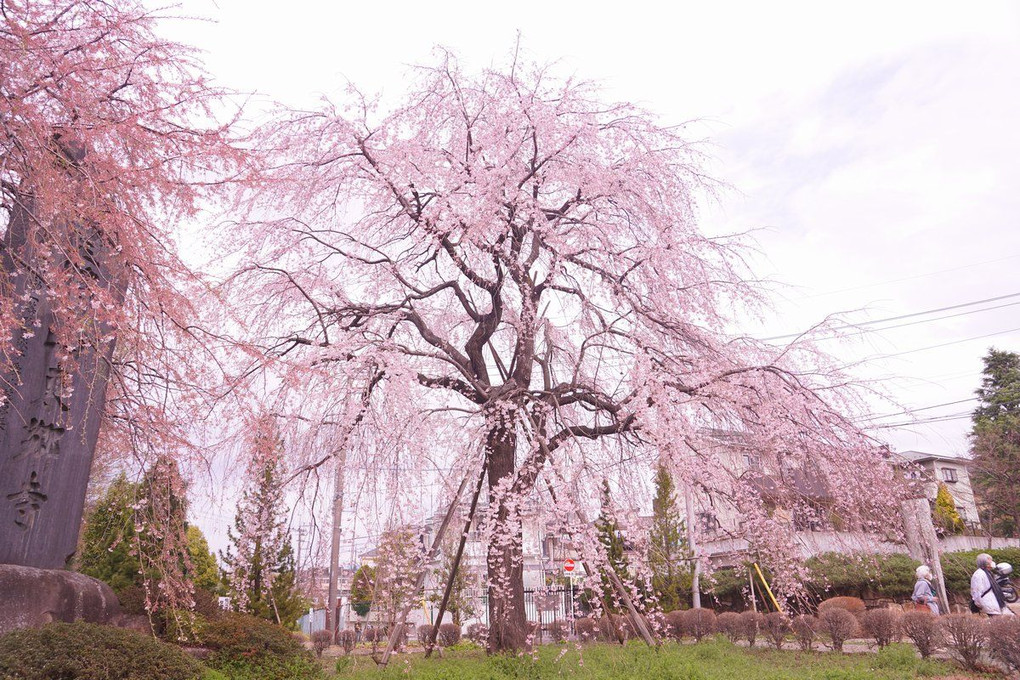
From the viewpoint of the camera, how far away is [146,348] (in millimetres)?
4941

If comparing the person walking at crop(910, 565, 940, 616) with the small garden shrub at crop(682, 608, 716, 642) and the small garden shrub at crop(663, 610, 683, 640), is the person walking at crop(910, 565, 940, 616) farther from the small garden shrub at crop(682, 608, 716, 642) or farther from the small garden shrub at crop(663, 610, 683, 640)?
the small garden shrub at crop(663, 610, 683, 640)

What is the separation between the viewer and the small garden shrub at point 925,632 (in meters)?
9.42

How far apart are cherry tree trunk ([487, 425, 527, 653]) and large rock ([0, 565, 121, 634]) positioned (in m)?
4.56

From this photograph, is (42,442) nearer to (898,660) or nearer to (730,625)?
(898,660)

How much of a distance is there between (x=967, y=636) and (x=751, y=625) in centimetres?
531

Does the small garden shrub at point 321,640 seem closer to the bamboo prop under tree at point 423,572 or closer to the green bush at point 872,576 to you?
the bamboo prop under tree at point 423,572

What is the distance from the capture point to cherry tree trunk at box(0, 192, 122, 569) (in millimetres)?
6090

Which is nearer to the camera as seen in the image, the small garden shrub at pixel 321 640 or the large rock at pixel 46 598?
the large rock at pixel 46 598

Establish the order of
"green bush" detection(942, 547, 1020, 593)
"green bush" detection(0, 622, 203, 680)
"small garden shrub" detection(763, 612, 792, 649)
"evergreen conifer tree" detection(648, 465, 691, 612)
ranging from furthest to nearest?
1. "evergreen conifer tree" detection(648, 465, 691, 612)
2. "green bush" detection(942, 547, 1020, 593)
3. "small garden shrub" detection(763, 612, 792, 649)
4. "green bush" detection(0, 622, 203, 680)

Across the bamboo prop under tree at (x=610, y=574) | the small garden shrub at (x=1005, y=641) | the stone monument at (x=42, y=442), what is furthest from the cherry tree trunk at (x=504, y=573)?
the small garden shrub at (x=1005, y=641)

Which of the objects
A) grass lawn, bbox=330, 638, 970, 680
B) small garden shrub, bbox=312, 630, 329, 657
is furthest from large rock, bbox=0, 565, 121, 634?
small garden shrub, bbox=312, 630, 329, 657

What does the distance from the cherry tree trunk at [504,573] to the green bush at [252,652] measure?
2.72 meters

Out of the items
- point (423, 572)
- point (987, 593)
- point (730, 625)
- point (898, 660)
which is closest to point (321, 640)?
point (730, 625)

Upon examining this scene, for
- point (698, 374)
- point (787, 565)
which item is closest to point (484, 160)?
point (698, 374)
